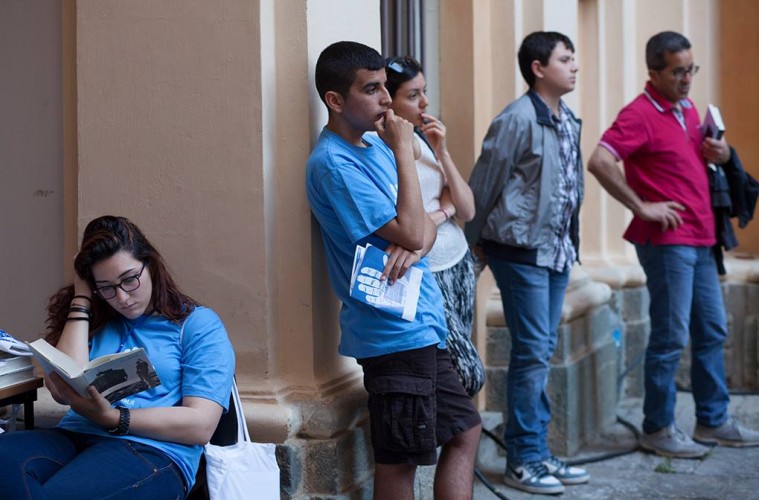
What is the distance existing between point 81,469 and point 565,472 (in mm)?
3119

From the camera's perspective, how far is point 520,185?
18.4 ft

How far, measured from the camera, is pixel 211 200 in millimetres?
4254

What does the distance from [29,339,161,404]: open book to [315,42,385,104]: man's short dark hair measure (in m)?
1.23

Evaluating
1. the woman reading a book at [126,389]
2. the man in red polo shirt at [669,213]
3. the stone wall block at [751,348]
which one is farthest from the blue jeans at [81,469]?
the stone wall block at [751,348]

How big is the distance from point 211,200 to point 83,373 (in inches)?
45.0

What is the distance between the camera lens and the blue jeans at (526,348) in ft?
18.2

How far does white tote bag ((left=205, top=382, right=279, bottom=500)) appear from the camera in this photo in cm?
361

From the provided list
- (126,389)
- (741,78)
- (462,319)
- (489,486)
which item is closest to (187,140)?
(126,389)

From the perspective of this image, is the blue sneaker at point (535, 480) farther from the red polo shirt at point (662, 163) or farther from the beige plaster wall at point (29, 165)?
the beige plaster wall at point (29, 165)

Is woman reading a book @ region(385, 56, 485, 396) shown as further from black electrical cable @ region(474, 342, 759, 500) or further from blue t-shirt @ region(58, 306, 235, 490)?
blue t-shirt @ region(58, 306, 235, 490)

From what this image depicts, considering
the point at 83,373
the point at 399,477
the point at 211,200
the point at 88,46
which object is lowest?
the point at 399,477

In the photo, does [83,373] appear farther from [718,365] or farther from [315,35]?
[718,365]

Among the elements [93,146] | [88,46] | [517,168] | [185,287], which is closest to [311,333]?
[185,287]

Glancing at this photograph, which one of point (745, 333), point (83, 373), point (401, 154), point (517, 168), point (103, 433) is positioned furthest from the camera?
point (745, 333)
